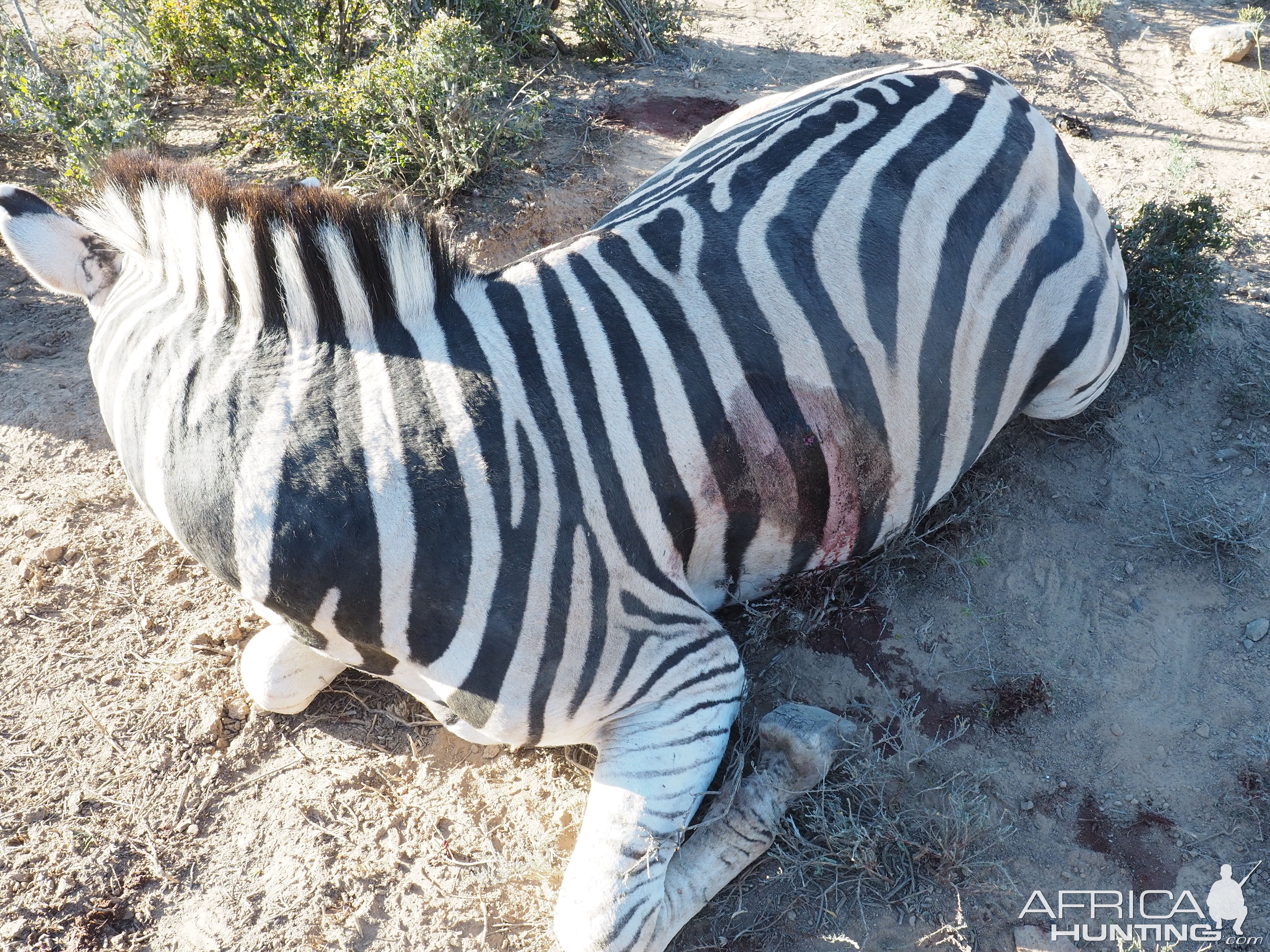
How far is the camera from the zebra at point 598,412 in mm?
2395

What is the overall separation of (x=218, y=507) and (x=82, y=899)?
1.60 meters

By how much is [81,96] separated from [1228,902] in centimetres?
669

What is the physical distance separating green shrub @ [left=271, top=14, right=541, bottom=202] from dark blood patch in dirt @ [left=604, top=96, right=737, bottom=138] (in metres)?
0.80

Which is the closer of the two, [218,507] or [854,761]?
[218,507]

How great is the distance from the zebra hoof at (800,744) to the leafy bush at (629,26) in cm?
503

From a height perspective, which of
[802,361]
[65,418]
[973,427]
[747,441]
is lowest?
[65,418]

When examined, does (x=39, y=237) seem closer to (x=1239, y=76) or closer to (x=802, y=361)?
(x=802, y=361)

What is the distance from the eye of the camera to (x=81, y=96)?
199 inches

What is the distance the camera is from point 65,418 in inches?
168

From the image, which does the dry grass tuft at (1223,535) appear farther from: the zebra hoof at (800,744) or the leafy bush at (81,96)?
the leafy bush at (81,96)

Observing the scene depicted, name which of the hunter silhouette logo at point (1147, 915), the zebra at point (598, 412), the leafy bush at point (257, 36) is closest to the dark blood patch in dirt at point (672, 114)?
the leafy bush at point (257, 36)

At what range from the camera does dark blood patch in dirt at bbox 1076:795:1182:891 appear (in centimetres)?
272

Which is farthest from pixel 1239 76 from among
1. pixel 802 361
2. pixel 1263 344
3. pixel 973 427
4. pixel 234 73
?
pixel 234 73

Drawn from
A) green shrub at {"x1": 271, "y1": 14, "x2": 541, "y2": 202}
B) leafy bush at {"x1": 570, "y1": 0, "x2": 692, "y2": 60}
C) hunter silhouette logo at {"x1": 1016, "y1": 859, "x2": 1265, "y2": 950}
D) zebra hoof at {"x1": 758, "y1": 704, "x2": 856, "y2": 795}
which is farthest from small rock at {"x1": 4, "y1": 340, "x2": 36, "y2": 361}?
hunter silhouette logo at {"x1": 1016, "y1": 859, "x2": 1265, "y2": 950}
